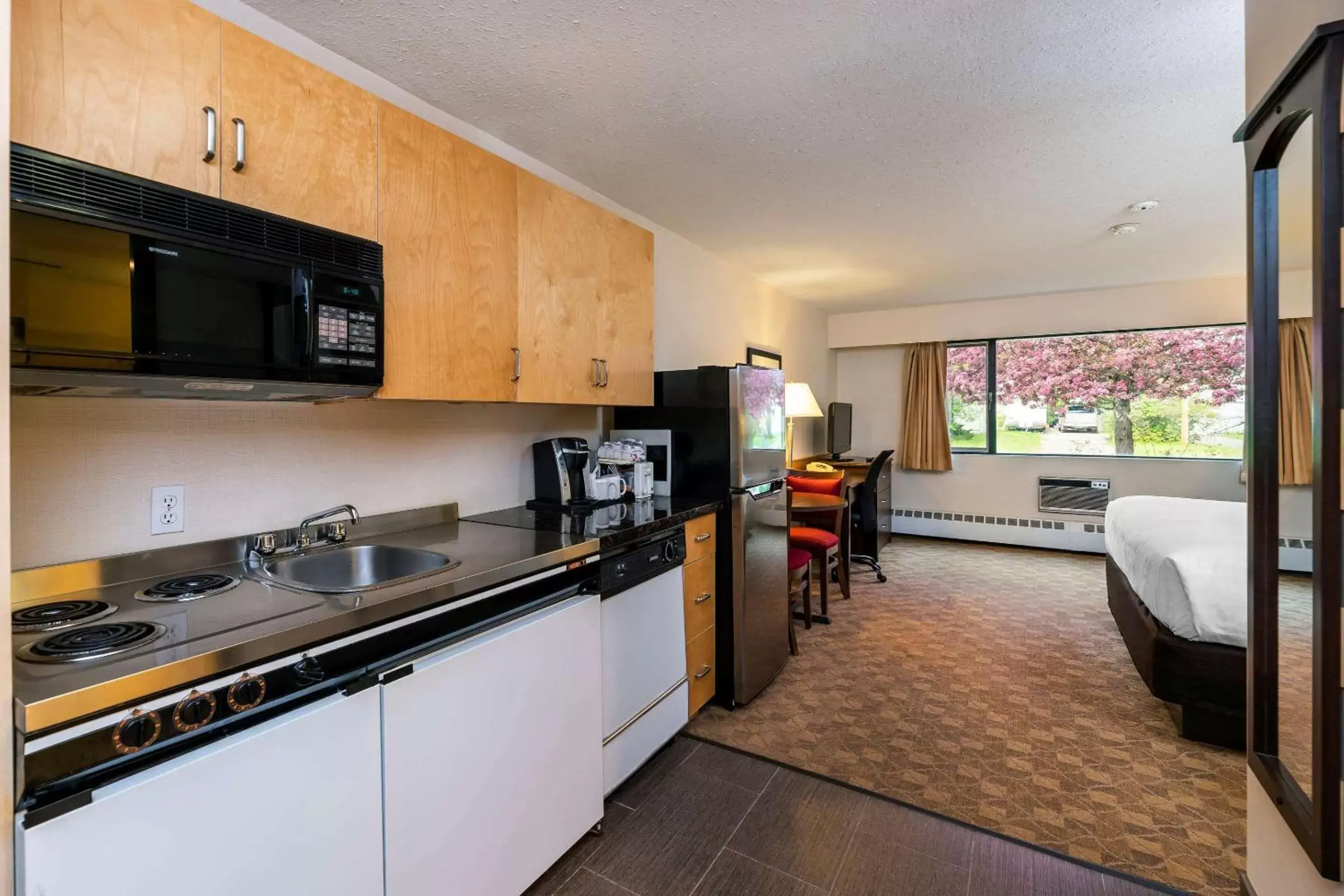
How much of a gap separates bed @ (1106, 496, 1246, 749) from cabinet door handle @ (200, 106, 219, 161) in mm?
3392

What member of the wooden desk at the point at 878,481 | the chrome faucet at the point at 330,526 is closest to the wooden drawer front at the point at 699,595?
the chrome faucet at the point at 330,526

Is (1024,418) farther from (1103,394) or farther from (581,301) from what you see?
(581,301)

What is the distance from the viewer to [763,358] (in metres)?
4.82

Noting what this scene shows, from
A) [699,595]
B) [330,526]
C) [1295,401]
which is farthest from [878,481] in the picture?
[330,526]

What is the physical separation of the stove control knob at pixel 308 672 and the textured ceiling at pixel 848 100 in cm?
167

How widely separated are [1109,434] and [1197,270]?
4.89 feet

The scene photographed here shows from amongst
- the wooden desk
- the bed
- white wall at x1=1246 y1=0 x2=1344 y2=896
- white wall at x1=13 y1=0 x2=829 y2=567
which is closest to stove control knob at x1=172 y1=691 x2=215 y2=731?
white wall at x1=13 y1=0 x2=829 y2=567

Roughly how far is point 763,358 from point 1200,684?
3267mm

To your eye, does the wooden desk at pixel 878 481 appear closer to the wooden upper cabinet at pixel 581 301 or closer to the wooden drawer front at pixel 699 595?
the wooden drawer front at pixel 699 595

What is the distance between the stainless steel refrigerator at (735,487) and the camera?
262cm

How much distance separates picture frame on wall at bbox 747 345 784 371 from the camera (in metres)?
4.59

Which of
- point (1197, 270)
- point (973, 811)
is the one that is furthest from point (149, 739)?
point (1197, 270)

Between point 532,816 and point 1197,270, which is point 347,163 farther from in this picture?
point 1197,270

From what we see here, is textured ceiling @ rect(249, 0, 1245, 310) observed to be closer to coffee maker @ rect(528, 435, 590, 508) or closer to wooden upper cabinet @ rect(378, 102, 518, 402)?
wooden upper cabinet @ rect(378, 102, 518, 402)
